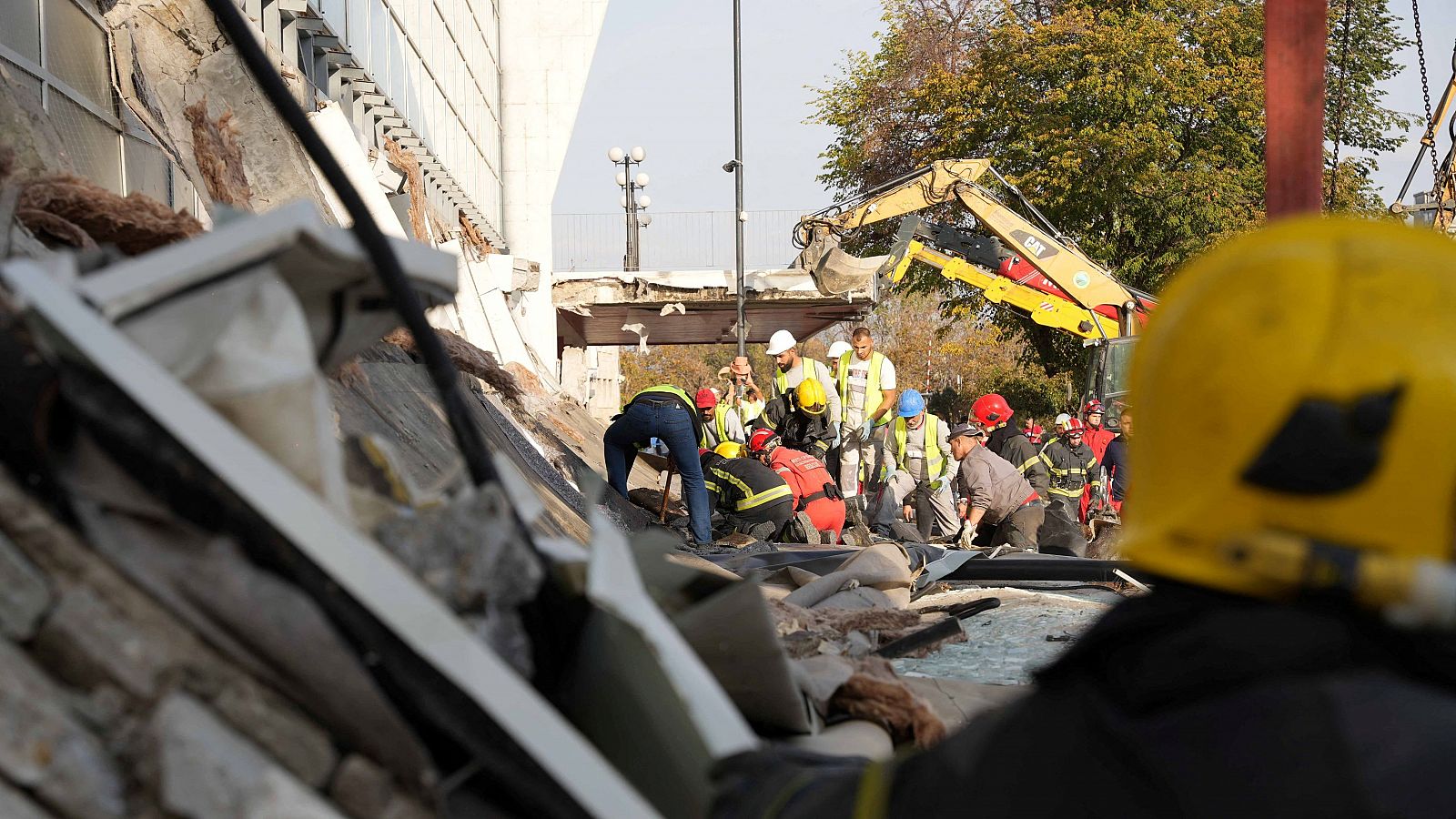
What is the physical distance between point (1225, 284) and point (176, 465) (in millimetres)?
1177

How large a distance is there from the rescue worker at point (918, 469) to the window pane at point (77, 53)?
6.70 meters

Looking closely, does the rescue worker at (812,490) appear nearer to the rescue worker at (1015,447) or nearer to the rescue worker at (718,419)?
the rescue worker at (1015,447)

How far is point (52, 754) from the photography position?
4.38ft

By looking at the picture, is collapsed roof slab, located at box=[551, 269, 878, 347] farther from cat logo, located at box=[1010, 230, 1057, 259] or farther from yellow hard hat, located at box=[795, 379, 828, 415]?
yellow hard hat, located at box=[795, 379, 828, 415]

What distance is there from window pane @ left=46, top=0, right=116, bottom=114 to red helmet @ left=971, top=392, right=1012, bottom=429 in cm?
863

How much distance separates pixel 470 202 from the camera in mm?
19047

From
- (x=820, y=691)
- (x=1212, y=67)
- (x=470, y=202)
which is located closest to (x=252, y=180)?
(x=820, y=691)

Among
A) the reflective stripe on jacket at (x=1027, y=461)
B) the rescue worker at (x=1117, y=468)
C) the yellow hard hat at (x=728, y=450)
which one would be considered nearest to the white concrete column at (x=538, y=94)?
the reflective stripe on jacket at (x=1027, y=461)

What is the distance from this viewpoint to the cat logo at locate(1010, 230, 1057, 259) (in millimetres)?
15453

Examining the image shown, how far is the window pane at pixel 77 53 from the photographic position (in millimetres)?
4957

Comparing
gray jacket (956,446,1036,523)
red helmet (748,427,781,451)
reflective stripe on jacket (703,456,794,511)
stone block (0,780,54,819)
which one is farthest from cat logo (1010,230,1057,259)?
stone block (0,780,54,819)

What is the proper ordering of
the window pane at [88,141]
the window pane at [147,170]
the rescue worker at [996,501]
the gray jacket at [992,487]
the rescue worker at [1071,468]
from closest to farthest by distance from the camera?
the window pane at [88,141]
the window pane at [147,170]
the rescue worker at [996,501]
the gray jacket at [992,487]
the rescue worker at [1071,468]

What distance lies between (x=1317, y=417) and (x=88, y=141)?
5262 millimetres

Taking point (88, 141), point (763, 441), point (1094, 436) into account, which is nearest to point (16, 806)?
point (88, 141)
